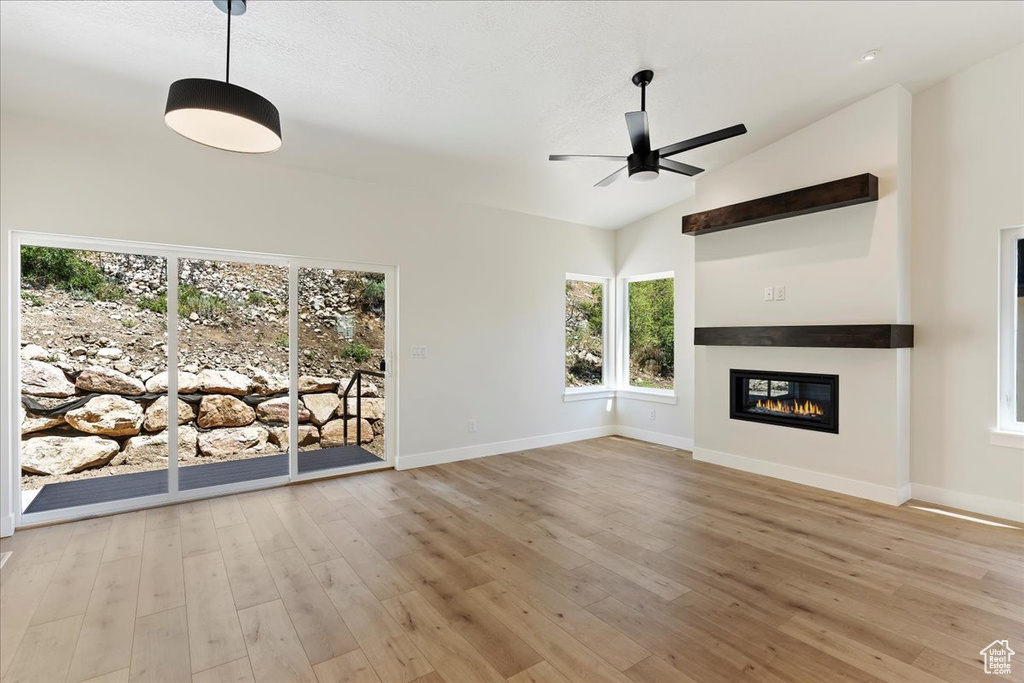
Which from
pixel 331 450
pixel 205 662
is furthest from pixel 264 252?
pixel 205 662

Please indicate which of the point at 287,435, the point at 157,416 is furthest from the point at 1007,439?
the point at 157,416

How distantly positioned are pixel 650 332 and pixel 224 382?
16.1ft

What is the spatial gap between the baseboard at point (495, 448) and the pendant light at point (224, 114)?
131 inches

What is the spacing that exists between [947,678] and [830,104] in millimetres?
4053

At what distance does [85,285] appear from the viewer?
365 centimetres

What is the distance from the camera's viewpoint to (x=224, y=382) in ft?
13.5

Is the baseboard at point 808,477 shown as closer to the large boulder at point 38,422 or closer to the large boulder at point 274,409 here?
the large boulder at point 274,409

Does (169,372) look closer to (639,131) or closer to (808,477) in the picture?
(639,131)

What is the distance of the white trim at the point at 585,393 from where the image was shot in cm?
623

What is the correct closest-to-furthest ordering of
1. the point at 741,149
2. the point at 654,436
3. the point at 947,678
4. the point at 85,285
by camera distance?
the point at 947,678 → the point at 85,285 → the point at 741,149 → the point at 654,436

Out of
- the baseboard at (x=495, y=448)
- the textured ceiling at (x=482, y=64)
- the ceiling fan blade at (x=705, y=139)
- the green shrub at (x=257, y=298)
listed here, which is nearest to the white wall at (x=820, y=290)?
the textured ceiling at (x=482, y=64)

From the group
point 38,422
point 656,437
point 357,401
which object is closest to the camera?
point 38,422

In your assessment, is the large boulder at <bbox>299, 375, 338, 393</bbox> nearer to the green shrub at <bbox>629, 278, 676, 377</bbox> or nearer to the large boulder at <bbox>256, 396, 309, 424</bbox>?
the large boulder at <bbox>256, 396, 309, 424</bbox>

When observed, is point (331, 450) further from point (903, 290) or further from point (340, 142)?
point (903, 290)
